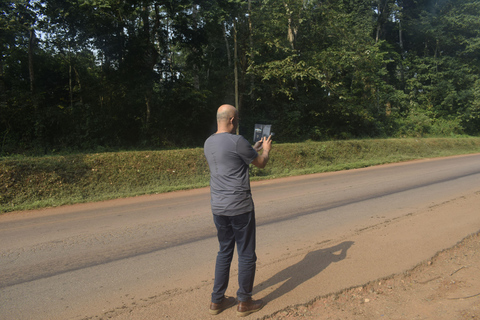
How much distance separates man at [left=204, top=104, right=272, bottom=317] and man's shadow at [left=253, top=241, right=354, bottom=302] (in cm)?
51

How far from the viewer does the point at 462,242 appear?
5.29m

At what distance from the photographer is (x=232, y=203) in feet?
10.8

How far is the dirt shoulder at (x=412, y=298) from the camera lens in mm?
3393

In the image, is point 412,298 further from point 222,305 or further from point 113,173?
point 113,173

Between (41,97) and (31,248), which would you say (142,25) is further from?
(31,248)

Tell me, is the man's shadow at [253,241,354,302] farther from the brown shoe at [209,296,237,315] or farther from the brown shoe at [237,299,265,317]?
the brown shoe at [209,296,237,315]

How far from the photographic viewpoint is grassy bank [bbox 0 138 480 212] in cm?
951

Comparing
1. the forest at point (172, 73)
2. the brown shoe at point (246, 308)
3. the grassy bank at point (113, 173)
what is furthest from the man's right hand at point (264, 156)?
the forest at point (172, 73)

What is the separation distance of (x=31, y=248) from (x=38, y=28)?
16090 mm

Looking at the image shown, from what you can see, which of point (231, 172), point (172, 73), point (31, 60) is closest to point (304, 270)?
point (231, 172)

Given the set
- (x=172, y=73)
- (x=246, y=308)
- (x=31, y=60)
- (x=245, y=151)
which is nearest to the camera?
(x=245, y=151)

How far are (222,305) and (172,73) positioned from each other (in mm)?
18780

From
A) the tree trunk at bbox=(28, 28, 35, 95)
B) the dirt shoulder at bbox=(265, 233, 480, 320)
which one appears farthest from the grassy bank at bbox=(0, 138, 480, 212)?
the tree trunk at bbox=(28, 28, 35, 95)

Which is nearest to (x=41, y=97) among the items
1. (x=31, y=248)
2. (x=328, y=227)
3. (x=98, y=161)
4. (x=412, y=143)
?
(x=98, y=161)
